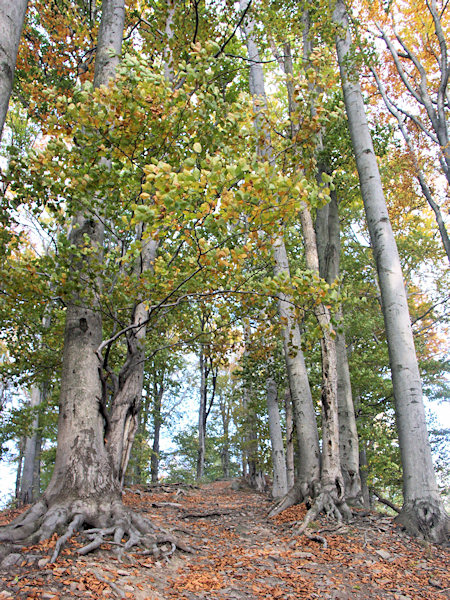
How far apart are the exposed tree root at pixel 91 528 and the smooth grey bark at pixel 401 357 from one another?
3.31 m

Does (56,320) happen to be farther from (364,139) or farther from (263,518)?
(364,139)

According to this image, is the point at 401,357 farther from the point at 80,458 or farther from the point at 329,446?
the point at 80,458

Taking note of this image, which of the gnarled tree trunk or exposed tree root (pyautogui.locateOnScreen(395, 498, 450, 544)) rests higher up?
the gnarled tree trunk

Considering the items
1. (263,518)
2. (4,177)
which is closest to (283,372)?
(263,518)

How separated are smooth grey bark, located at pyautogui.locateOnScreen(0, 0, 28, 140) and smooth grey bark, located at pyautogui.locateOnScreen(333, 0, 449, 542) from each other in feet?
19.3

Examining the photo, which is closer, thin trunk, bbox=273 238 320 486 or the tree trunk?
the tree trunk

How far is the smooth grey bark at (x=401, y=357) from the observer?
5.29 m

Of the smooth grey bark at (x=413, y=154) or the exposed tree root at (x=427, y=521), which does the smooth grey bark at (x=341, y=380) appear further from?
the smooth grey bark at (x=413, y=154)

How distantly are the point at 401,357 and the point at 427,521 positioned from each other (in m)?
2.28

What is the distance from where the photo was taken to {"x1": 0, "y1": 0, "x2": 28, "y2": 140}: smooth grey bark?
2242 mm

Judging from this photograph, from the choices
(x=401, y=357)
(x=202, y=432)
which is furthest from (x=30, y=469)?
(x=401, y=357)

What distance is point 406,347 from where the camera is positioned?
5.99 m

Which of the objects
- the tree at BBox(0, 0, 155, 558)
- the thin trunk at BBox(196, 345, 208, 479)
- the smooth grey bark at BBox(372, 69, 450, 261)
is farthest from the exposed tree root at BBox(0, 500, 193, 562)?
the thin trunk at BBox(196, 345, 208, 479)

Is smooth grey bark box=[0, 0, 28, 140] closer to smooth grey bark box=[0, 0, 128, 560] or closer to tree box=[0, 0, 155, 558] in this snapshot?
tree box=[0, 0, 155, 558]
